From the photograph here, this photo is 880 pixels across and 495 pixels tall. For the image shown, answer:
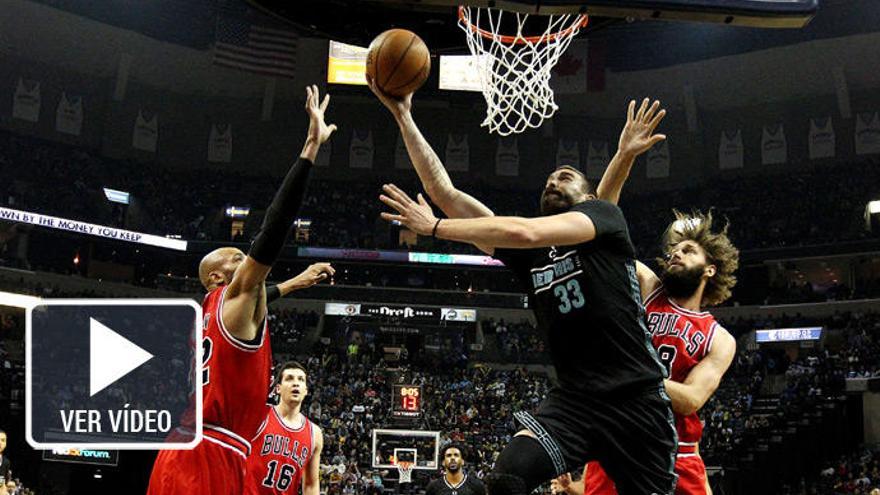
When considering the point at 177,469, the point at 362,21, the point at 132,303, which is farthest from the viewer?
the point at 362,21

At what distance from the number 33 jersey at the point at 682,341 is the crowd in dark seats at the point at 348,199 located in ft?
96.3

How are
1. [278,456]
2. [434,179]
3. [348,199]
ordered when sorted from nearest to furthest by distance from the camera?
[434,179] → [278,456] → [348,199]

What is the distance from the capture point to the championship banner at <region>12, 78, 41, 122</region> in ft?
109

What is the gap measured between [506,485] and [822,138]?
108 ft

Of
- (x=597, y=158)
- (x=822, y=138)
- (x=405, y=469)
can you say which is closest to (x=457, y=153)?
(x=597, y=158)

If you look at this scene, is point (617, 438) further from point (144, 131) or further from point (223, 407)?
point (144, 131)

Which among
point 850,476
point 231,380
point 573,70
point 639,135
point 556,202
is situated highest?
point 573,70

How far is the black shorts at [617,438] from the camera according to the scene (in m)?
4.16

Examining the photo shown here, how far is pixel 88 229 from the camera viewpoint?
32594mm

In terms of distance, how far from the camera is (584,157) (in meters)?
37.8

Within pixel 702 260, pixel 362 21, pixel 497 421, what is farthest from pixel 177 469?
pixel 497 421

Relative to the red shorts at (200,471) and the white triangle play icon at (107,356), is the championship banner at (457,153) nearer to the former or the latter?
the red shorts at (200,471)

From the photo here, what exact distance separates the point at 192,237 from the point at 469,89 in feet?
56.9

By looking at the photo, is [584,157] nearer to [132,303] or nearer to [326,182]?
[326,182]
